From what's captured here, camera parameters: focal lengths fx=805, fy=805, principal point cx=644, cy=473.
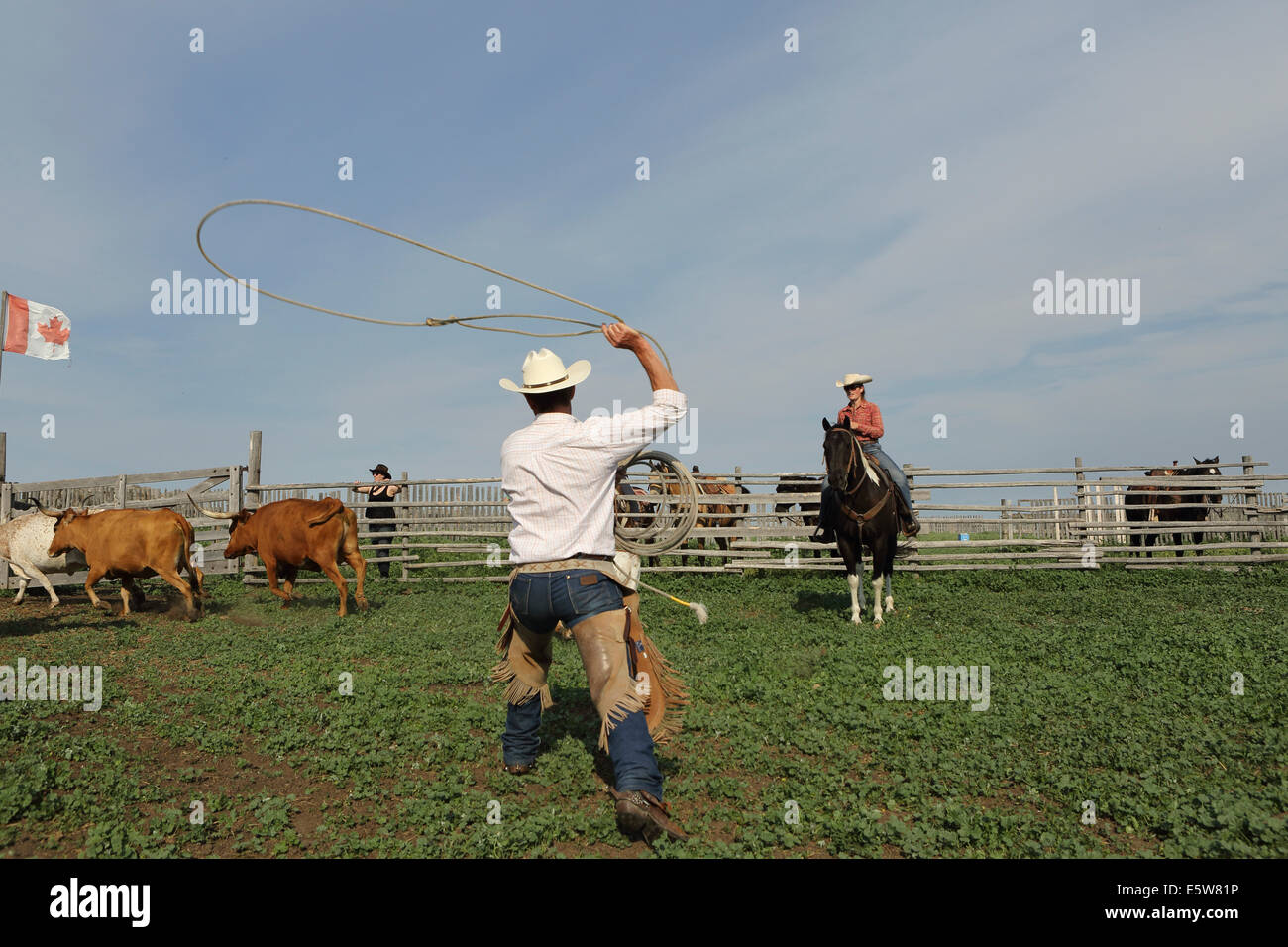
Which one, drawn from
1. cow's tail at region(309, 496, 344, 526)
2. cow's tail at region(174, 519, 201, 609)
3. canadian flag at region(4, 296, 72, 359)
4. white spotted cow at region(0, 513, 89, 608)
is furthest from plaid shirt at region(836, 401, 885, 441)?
canadian flag at region(4, 296, 72, 359)

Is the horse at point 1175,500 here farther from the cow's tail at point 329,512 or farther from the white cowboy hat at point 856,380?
the cow's tail at point 329,512

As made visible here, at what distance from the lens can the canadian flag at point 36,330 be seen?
15516 mm

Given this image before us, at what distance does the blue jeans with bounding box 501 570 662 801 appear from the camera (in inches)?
149

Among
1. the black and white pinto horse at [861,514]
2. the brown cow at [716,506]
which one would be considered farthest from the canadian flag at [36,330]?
the black and white pinto horse at [861,514]

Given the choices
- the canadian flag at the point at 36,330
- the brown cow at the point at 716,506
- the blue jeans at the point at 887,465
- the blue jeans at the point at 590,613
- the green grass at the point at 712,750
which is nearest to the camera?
the blue jeans at the point at 590,613

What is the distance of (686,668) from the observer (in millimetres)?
7504

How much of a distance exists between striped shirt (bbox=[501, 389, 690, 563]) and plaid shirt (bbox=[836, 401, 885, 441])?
7811 millimetres

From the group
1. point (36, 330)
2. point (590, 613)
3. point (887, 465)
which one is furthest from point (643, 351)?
point (36, 330)

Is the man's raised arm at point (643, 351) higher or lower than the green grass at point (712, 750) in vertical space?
higher

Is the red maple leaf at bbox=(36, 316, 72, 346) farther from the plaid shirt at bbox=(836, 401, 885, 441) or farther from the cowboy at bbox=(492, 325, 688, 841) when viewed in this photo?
the cowboy at bbox=(492, 325, 688, 841)

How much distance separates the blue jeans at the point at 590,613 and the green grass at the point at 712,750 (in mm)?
394
